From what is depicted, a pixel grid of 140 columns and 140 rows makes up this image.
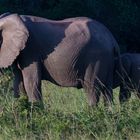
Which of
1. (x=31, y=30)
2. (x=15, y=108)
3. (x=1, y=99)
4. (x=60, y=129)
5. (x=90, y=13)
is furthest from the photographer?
(x=90, y=13)

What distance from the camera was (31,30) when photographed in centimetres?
1133

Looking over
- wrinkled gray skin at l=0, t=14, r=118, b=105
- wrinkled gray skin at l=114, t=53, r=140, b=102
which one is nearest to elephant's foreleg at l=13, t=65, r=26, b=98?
wrinkled gray skin at l=0, t=14, r=118, b=105

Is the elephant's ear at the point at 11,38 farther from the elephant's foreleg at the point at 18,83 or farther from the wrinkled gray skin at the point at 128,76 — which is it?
the wrinkled gray skin at the point at 128,76

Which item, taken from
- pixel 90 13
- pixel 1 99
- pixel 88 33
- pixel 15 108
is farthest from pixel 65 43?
pixel 90 13

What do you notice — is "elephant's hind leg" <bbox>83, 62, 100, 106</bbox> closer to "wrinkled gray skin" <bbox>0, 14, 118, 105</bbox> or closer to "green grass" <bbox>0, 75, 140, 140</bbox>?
"wrinkled gray skin" <bbox>0, 14, 118, 105</bbox>

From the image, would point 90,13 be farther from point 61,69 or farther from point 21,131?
point 21,131

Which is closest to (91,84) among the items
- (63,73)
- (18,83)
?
(63,73)

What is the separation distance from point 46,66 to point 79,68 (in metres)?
0.51

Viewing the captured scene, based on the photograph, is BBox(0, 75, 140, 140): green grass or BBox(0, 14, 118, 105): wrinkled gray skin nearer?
BBox(0, 75, 140, 140): green grass

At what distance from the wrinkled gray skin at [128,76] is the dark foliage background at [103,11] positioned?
1331 centimetres

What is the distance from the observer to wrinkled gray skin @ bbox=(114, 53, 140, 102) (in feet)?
39.7

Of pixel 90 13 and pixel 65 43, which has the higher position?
pixel 65 43

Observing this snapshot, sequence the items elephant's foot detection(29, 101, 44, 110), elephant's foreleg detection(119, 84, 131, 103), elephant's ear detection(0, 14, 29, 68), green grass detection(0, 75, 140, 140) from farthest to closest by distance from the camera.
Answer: elephant's foreleg detection(119, 84, 131, 103) < elephant's ear detection(0, 14, 29, 68) < elephant's foot detection(29, 101, 44, 110) < green grass detection(0, 75, 140, 140)

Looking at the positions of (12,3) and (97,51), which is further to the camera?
(12,3)
